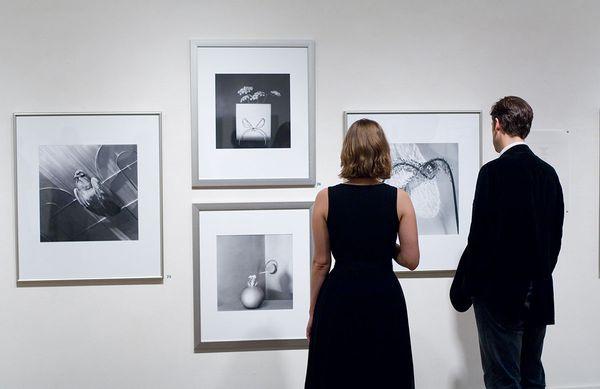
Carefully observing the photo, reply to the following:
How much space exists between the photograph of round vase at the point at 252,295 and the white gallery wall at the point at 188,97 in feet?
0.74

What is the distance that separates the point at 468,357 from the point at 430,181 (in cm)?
84

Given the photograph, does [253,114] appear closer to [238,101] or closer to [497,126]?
[238,101]

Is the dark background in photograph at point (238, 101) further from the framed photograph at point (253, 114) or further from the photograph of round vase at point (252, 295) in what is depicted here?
the photograph of round vase at point (252, 295)

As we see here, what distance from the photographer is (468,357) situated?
6.81ft

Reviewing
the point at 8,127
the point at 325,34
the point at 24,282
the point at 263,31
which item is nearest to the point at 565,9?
the point at 325,34

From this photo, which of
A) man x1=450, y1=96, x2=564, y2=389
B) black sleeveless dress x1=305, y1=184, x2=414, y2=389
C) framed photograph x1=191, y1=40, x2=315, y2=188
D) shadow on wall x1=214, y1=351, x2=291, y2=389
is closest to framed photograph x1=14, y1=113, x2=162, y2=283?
framed photograph x1=191, y1=40, x2=315, y2=188

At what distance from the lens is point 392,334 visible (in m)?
1.40

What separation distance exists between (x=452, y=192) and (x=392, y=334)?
0.90 m

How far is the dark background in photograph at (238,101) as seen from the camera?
1980 millimetres

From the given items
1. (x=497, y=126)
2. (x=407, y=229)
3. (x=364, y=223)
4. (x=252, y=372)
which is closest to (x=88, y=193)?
(x=252, y=372)

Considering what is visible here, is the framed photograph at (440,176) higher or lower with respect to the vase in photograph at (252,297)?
higher

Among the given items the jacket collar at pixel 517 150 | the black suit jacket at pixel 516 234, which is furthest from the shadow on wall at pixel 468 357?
the jacket collar at pixel 517 150

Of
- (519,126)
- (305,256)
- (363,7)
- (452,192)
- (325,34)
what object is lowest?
(305,256)

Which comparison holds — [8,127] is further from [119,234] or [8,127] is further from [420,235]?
[420,235]
